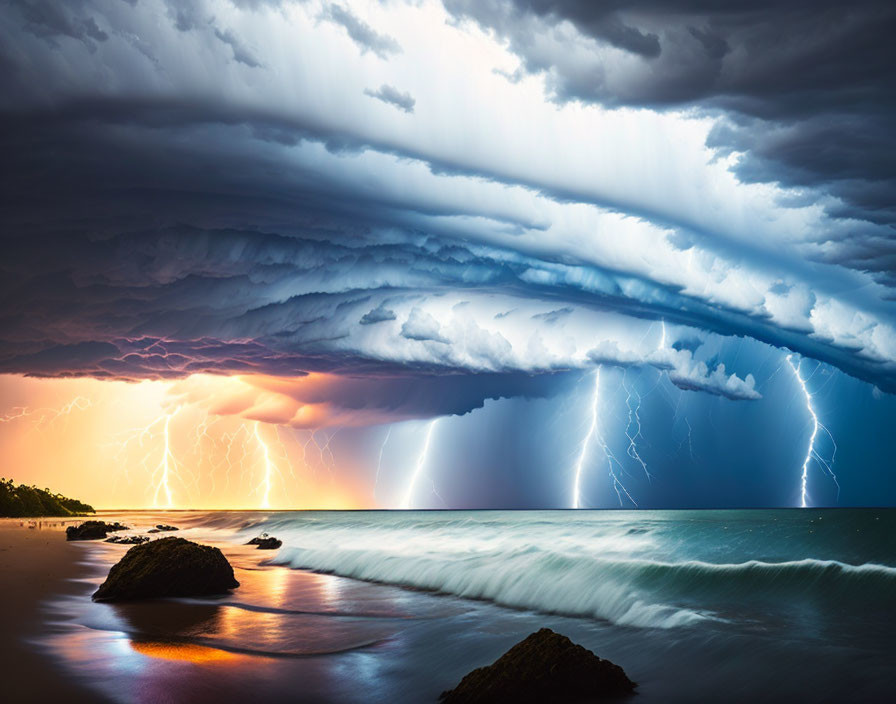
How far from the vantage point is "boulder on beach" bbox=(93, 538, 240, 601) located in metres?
16.8

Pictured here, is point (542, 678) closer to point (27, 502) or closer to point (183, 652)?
point (183, 652)

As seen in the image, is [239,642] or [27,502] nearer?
[239,642]

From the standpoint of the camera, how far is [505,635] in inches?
521

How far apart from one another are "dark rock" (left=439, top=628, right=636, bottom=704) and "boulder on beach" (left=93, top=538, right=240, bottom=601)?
33.2 ft

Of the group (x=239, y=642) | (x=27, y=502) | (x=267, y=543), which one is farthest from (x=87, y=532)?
(x=27, y=502)

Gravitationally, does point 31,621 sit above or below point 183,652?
below

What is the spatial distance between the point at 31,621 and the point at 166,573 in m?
3.74

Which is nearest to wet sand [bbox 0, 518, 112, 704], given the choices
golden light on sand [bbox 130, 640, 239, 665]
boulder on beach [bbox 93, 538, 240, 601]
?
golden light on sand [bbox 130, 640, 239, 665]

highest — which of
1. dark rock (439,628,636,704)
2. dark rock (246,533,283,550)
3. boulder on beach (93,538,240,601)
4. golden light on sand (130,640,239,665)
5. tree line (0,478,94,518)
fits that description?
dark rock (439,628,636,704)

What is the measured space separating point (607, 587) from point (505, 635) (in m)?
4.57

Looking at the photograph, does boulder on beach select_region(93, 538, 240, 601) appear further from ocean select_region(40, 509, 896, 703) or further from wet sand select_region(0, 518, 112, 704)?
wet sand select_region(0, 518, 112, 704)

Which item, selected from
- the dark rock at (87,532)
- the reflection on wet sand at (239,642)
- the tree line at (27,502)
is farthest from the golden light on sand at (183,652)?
the tree line at (27,502)

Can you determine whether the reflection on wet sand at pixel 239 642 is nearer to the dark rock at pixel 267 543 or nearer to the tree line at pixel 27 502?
the dark rock at pixel 267 543

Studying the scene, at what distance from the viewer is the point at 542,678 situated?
336 inches
